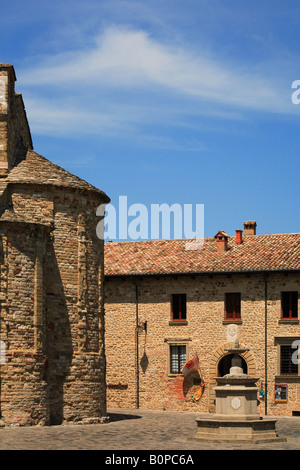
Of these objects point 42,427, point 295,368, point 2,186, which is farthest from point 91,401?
→ point 295,368

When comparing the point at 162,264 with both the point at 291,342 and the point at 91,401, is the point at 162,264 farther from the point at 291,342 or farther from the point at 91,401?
the point at 91,401

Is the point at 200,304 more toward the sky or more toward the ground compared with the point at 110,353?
more toward the sky

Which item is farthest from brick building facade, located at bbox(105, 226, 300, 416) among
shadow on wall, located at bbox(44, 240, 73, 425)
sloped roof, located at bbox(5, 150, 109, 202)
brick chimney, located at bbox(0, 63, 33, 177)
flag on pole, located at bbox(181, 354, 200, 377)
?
brick chimney, located at bbox(0, 63, 33, 177)

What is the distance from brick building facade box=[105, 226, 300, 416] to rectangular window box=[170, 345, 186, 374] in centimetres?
5

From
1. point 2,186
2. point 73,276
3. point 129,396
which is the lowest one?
point 129,396

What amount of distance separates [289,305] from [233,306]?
284cm

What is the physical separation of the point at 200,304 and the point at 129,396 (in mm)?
6115

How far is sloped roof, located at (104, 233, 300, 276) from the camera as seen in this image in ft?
135

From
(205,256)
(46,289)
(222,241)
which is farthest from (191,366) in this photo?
(46,289)

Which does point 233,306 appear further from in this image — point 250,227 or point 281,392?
point 250,227

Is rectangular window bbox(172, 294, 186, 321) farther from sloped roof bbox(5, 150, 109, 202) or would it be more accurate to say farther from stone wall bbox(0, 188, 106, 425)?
sloped roof bbox(5, 150, 109, 202)

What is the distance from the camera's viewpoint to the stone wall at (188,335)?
40094 millimetres
